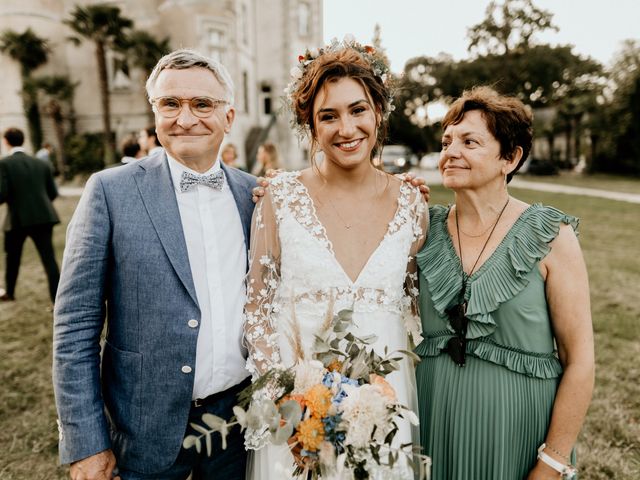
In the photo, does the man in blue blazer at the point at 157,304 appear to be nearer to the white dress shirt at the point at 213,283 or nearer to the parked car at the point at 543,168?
the white dress shirt at the point at 213,283

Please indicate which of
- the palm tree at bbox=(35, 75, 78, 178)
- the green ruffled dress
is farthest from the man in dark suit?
the palm tree at bbox=(35, 75, 78, 178)

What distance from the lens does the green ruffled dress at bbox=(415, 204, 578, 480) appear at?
2260mm

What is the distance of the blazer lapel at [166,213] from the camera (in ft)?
6.87

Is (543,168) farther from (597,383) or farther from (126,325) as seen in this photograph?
(126,325)

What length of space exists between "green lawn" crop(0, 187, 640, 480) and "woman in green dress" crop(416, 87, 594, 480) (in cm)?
190

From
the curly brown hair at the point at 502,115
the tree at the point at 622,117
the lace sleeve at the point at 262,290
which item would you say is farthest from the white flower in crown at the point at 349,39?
the tree at the point at 622,117

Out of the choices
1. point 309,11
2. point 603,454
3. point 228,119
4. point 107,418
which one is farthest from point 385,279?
point 309,11

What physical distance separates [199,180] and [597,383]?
467cm

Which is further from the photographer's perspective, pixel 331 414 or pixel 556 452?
pixel 556 452

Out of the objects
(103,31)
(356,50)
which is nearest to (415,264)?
(356,50)

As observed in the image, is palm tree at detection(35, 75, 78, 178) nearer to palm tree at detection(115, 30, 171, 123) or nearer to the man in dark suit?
palm tree at detection(115, 30, 171, 123)

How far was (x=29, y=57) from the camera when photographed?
23859 millimetres

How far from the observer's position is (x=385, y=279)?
2.50 meters

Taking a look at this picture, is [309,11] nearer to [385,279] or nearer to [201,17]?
[201,17]
